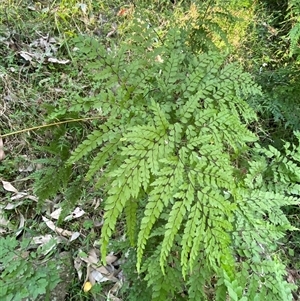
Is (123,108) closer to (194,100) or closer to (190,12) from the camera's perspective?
(194,100)

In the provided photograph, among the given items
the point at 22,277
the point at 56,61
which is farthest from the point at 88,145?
the point at 56,61

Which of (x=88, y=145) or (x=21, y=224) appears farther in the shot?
(x=21, y=224)

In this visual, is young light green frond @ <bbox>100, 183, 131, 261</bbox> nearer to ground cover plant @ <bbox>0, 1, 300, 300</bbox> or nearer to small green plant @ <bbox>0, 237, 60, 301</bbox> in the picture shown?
ground cover plant @ <bbox>0, 1, 300, 300</bbox>

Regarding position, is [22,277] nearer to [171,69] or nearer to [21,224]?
[21,224]

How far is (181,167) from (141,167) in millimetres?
137

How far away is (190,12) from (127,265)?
236cm

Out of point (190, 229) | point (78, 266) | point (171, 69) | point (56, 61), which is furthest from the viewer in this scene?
point (56, 61)

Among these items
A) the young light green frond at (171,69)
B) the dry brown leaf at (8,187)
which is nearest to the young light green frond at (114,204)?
the young light green frond at (171,69)

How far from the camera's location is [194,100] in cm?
154

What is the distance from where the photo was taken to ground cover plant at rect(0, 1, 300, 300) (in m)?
1.40

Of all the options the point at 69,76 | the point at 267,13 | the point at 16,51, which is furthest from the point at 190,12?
the point at 16,51

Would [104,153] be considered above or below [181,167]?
below

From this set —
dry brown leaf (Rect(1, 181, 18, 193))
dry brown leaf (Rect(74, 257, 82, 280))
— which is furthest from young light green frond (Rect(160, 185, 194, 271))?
dry brown leaf (Rect(1, 181, 18, 193))

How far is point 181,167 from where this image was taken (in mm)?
1403
